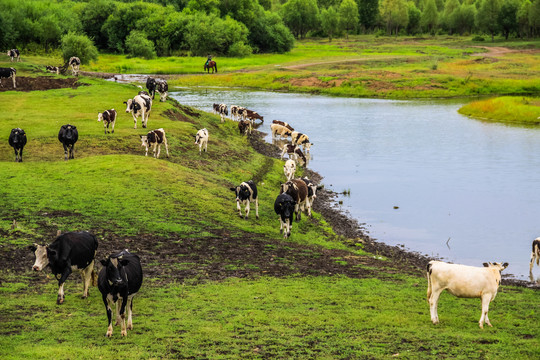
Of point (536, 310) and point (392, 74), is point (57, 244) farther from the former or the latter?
point (392, 74)

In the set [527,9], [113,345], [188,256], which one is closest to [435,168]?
[188,256]

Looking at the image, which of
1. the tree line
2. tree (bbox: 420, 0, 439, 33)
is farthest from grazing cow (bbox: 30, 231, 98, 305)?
tree (bbox: 420, 0, 439, 33)

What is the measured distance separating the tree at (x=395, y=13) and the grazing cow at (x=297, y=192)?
158 m

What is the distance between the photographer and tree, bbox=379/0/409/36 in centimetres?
17488

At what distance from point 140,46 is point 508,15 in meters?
93.4

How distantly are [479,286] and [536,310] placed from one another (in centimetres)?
275

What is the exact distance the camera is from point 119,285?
12.1m

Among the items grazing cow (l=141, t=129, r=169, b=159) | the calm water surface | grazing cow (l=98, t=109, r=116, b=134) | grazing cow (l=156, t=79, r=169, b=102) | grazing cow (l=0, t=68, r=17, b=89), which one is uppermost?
grazing cow (l=0, t=68, r=17, b=89)

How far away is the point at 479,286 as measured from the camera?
549 inches

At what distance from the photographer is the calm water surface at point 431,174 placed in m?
27.8

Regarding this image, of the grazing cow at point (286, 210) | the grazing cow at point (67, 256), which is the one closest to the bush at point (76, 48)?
the grazing cow at point (286, 210)

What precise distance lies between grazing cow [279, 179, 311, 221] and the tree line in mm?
46058

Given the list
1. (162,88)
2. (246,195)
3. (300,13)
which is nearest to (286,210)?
(246,195)

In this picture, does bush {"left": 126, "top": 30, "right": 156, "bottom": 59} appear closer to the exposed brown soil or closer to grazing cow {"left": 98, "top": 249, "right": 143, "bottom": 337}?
the exposed brown soil
